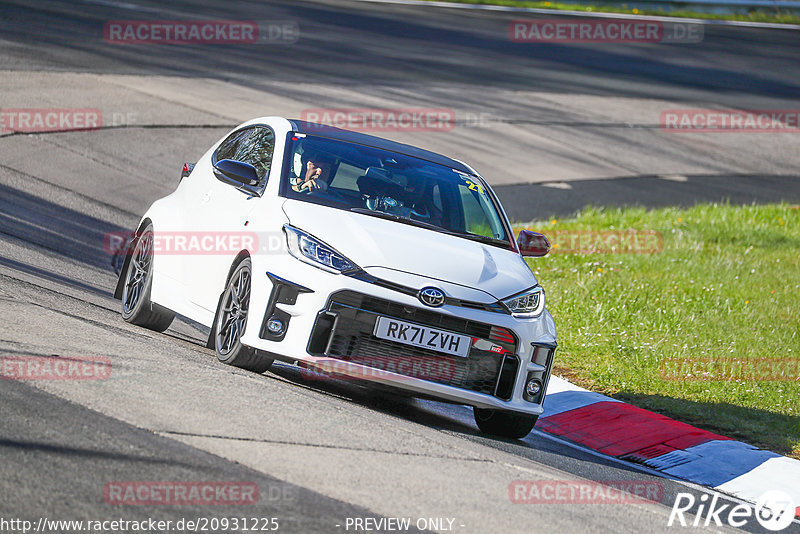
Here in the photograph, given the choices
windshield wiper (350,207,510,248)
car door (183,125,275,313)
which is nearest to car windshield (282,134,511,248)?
windshield wiper (350,207,510,248)

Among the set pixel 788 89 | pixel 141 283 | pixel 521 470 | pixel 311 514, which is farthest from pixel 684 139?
pixel 311 514

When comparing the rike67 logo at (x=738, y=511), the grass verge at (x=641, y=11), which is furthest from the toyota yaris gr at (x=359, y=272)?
the grass verge at (x=641, y=11)

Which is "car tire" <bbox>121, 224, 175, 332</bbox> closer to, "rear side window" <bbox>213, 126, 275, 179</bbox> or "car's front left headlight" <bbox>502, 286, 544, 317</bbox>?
"rear side window" <bbox>213, 126, 275, 179</bbox>

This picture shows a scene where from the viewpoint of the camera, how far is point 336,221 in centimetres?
728

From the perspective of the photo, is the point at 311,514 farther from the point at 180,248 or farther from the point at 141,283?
the point at 141,283

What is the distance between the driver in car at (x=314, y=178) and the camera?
7.70 metres

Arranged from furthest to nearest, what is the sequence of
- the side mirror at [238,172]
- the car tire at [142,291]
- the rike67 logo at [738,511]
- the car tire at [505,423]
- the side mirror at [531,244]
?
the car tire at [142,291], the side mirror at [531,244], the side mirror at [238,172], the car tire at [505,423], the rike67 logo at [738,511]

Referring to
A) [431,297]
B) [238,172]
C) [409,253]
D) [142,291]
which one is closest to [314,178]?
[238,172]

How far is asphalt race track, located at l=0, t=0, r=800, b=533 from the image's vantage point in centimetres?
517

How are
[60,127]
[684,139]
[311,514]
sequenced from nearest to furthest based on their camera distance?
[311,514] → [60,127] → [684,139]

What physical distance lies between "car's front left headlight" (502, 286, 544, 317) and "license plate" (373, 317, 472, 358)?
478 mm

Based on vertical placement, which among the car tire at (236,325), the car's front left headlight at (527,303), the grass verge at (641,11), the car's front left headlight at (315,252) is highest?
the grass verge at (641,11)

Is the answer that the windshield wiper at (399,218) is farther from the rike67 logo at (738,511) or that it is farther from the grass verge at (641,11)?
the grass verge at (641,11)

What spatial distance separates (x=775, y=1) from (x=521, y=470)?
123 feet
